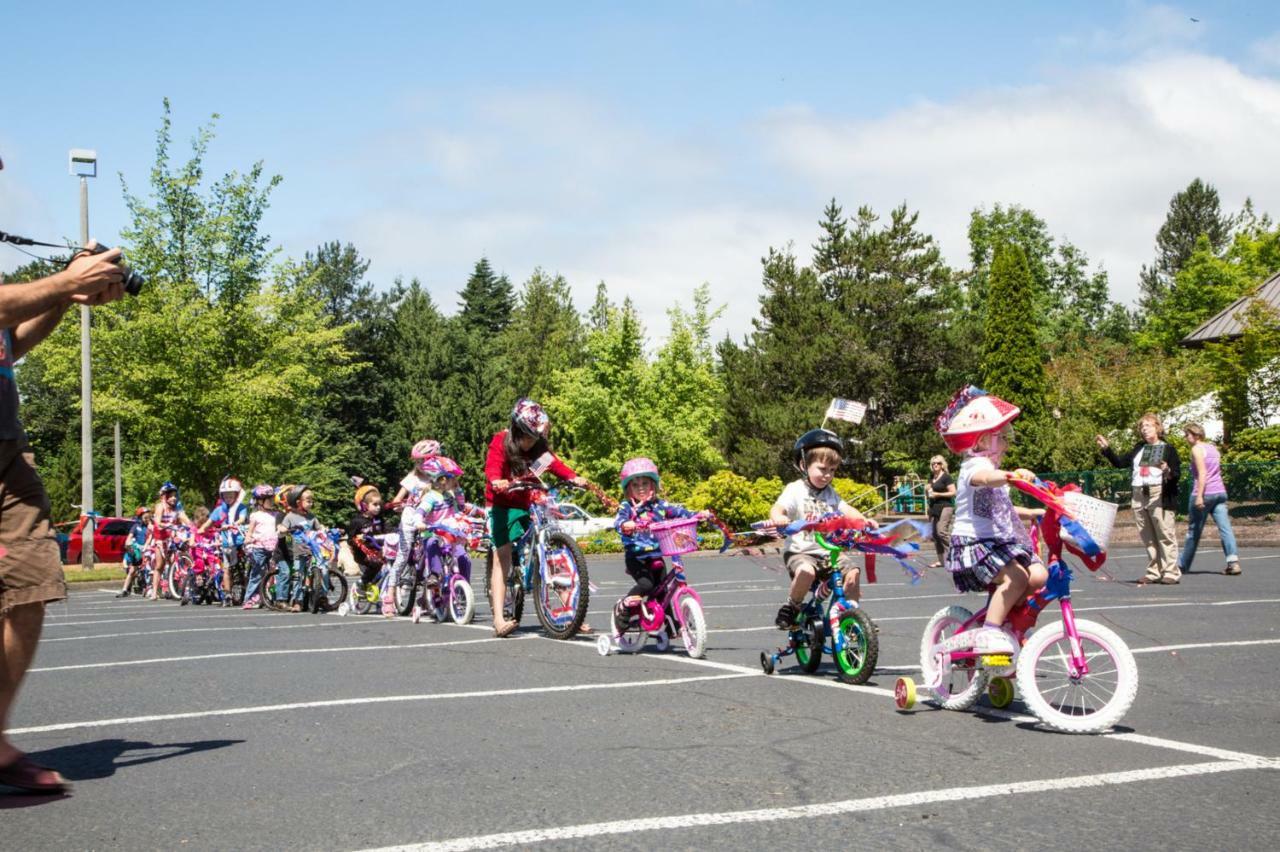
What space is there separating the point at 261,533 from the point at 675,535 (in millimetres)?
10333

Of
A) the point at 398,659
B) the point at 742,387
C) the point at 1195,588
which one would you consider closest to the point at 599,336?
the point at 742,387

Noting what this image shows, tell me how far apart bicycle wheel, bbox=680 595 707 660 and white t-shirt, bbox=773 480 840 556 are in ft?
3.62

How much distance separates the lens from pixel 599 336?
51625 millimetres

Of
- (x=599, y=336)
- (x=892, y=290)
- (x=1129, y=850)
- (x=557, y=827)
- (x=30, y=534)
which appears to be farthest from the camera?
(x=892, y=290)

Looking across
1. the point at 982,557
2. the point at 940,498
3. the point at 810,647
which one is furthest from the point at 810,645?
the point at 940,498

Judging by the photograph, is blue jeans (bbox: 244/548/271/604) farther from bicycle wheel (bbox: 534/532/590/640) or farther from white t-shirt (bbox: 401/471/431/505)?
bicycle wheel (bbox: 534/532/590/640)

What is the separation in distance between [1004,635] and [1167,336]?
282ft

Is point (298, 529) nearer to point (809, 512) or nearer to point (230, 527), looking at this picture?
point (230, 527)

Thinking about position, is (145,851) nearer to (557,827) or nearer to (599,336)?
(557,827)

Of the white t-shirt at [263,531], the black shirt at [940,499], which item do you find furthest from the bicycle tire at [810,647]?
the black shirt at [940,499]

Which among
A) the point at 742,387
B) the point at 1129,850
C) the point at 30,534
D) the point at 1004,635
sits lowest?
the point at 1129,850

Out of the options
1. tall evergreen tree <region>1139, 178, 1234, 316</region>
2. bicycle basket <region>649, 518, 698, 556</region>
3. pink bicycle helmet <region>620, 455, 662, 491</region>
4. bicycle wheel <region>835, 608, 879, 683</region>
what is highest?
tall evergreen tree <region>1139, 178, 1234, 316</region>

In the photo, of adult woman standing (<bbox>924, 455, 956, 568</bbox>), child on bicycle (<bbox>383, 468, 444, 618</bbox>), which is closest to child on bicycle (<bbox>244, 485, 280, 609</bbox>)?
child on bicycle (<bbox>383, 468, 444, 618</bbox>)

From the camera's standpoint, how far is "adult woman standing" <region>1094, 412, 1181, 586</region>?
15.8 metres
